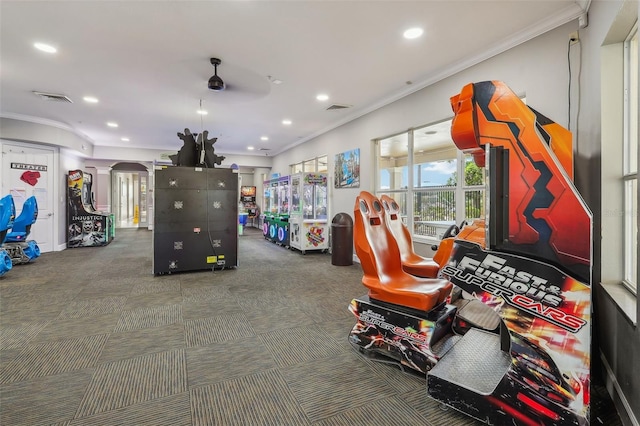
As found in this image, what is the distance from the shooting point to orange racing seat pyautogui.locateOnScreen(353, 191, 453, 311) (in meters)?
2.34

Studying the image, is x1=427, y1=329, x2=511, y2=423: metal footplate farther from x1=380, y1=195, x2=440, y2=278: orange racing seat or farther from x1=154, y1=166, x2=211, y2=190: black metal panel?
x1=154, y1=166, x2=211, y2=190: black metal panel

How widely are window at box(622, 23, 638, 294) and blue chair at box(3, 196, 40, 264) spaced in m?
8.49

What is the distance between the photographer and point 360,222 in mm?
2641

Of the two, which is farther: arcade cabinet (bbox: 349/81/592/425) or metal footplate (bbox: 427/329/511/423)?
metal footplate (bbox: 427/329/511/423)

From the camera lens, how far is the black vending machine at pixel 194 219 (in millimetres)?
5098

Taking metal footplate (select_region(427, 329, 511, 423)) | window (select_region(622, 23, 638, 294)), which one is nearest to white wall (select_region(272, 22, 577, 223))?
window (select_region(622, 23, 638, 294))

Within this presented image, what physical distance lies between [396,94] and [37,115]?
7.58 metres

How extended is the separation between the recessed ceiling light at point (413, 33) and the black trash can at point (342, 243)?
3.46 m

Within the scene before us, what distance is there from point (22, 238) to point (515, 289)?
8057 millimetres

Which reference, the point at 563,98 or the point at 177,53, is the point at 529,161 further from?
the point at 177,53

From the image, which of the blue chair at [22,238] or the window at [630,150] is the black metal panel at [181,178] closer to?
the blue chair at [22,238]

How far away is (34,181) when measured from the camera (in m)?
7.14

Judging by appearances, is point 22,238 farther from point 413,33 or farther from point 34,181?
point 413,33

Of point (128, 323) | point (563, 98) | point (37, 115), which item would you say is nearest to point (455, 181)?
point (563, 98)
